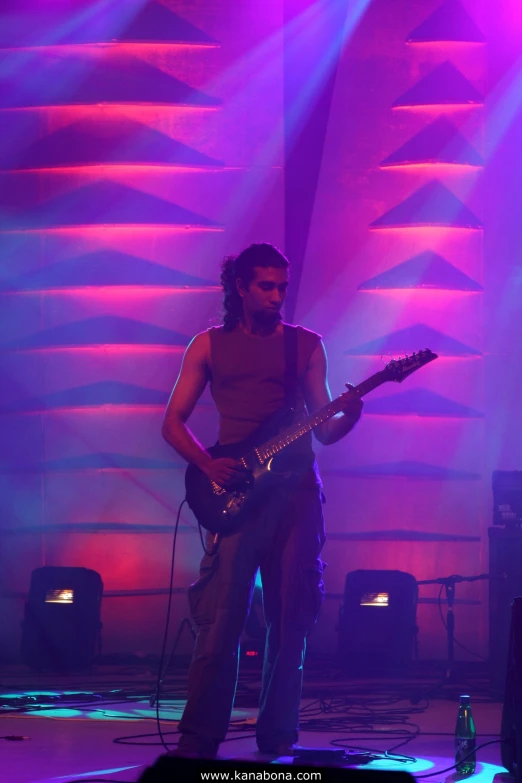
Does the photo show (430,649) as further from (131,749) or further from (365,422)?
(131,749)

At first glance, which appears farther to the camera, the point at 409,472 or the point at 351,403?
the point at 409,472

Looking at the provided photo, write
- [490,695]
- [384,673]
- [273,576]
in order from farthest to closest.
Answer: [384,673] → [490,695] → [273,576]

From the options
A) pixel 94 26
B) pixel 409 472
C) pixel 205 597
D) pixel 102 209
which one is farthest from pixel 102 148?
pixel 205 597

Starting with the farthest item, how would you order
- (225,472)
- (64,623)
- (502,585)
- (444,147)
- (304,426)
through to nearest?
(444,147)
(64,623)
(502,585)
(304,426)
(225,472)

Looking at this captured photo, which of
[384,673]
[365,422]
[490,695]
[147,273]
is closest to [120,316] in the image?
[147,273]

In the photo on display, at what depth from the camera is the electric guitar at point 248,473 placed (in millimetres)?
3895

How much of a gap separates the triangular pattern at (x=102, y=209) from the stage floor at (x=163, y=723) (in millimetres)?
2683

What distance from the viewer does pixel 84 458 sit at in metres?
6.83

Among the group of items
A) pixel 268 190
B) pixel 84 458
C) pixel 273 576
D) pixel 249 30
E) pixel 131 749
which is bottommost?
pixel 131 749

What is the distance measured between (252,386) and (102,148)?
3258 millimetres

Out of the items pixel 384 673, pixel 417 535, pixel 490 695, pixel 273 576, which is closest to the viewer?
pixel 273 576

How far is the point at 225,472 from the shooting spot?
3861 mm

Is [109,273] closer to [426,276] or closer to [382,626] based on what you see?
[426,276]

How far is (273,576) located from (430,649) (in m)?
2.98
